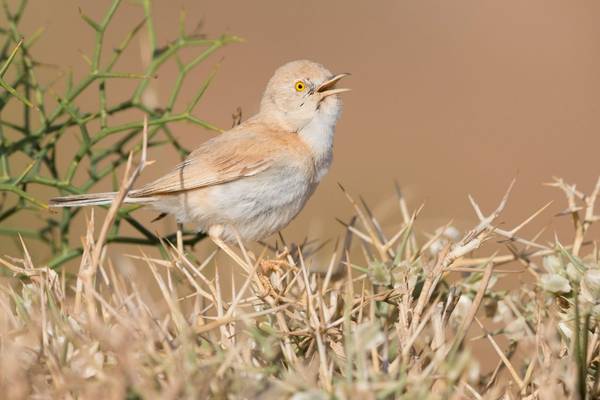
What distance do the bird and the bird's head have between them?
2cm

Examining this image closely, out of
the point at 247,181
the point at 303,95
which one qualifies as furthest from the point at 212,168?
the point at 303,95

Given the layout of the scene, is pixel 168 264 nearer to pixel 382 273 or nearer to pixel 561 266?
pixel 382 273

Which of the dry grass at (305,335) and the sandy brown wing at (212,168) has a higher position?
the dry grass at (305,335)

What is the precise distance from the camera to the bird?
11.1ft

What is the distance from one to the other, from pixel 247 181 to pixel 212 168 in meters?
0.16

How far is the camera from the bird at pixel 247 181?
3.39 m

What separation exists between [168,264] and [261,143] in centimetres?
153

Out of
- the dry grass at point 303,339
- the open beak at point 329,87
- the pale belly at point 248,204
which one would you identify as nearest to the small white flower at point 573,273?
the dry grass at point 303,339

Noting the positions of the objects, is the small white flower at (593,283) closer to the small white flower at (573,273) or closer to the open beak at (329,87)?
the small white flower at (573,273)

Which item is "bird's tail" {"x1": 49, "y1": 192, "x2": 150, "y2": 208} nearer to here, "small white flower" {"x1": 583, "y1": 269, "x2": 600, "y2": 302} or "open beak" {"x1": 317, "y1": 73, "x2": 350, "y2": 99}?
"open beak" {"x1": 317, "y1": 73, "x2": 350, "y2": 99}

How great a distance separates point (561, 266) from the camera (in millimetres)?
2037

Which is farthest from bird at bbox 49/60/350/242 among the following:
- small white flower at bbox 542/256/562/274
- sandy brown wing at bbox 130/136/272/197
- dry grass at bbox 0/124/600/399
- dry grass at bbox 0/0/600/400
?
small white flower at bbox 542/256/562/274

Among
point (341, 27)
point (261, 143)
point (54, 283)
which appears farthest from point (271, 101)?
point (341, 27)

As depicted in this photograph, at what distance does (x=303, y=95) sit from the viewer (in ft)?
12.3
